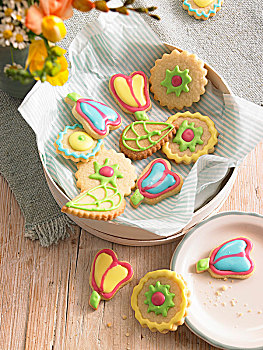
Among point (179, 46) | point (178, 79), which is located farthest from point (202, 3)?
point (178, 79)

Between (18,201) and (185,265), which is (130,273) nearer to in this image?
(185,265)

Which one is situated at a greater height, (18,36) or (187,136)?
(18,36)

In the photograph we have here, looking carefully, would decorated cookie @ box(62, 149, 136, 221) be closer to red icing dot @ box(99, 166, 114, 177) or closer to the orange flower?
red icing dot @ box(99, 166, 114, 177)

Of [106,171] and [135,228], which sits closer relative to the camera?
[135,228]

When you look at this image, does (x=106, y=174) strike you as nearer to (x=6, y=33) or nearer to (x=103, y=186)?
(x=103, y=186)

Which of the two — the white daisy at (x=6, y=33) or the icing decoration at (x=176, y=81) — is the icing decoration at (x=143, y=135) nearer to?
the icing decoration at (x=176, y=81)

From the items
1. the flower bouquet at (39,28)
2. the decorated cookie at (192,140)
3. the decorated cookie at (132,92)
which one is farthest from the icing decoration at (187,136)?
the flower bouquet at (39,28)
